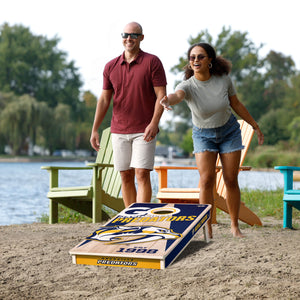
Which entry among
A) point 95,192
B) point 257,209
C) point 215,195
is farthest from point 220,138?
point 257,209

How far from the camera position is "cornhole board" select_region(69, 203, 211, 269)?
2.56 meters

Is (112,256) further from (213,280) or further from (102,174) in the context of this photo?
(102,174)

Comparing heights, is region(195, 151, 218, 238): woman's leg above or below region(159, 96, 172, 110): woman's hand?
below

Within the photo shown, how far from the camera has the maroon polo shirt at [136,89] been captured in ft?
11.6

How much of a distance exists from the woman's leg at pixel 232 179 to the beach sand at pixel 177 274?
0.64ft

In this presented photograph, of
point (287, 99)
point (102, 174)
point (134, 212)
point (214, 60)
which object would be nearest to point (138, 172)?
point (134, 212)

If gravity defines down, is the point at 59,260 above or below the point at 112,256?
below

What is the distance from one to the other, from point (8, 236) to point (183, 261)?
1.95m

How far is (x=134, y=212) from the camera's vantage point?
327cm

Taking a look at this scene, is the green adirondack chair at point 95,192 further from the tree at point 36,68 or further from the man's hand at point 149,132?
the tree at point 36,68

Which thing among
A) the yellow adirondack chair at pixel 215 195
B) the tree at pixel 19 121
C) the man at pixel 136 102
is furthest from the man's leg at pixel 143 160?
the tree at pixel 19 121

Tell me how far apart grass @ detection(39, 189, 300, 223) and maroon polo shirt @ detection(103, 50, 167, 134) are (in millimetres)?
2763

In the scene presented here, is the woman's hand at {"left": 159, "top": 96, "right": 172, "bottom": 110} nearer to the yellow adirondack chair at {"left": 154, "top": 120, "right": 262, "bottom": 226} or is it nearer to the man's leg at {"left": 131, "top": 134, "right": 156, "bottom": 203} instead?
the man's leg at {"left": 131, "top": 134, "right": 156, "bottom": 203}

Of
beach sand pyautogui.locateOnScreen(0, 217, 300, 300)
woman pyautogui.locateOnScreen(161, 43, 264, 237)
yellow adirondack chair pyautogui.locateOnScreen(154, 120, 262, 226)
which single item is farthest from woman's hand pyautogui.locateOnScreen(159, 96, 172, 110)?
yellow adirondack chair pyautogui.locateOnScreen(154, 120, 262, 226)
